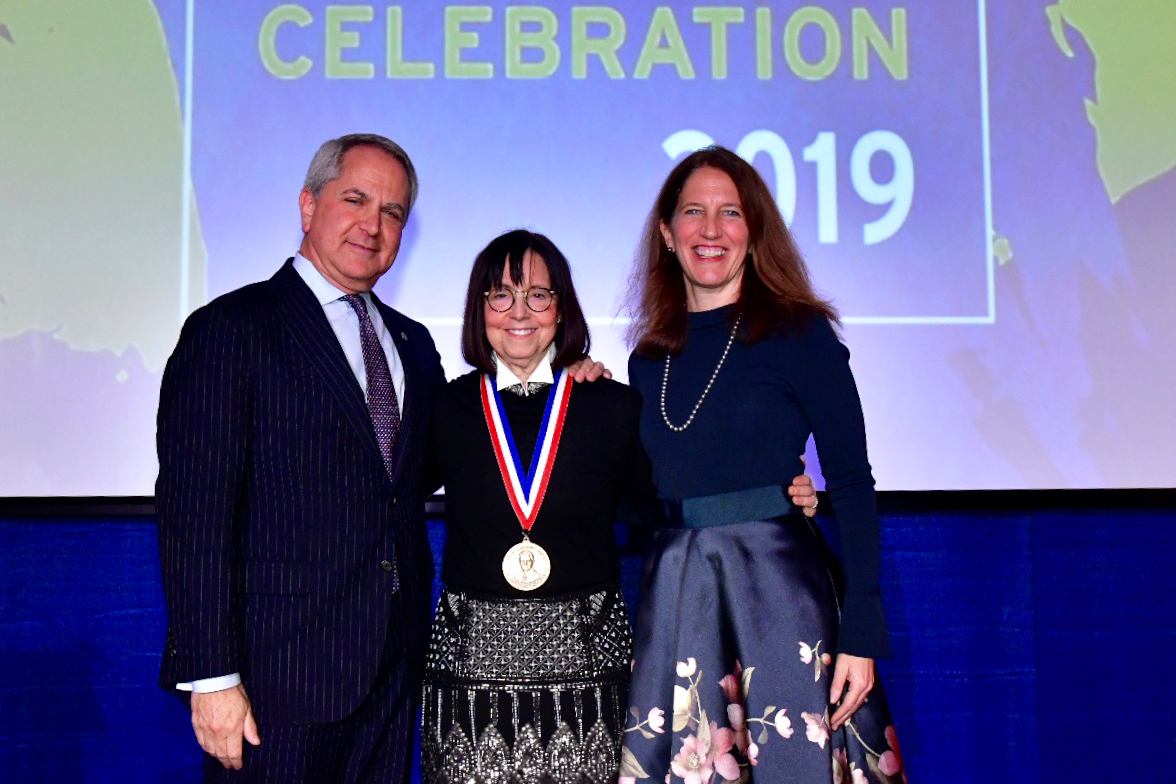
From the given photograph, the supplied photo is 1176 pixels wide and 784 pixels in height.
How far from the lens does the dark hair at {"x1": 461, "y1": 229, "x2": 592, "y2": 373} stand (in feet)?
6.42

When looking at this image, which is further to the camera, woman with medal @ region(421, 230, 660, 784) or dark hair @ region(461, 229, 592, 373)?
dark hair @ region(461, 229, 592, 373)

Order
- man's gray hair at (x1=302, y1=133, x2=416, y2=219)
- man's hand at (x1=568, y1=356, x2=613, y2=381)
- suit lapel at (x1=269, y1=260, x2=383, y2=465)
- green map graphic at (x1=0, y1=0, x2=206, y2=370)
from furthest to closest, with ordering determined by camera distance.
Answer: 1. green map graphic at (x1=0, y1=0, x2=206, y2=370)
2. man's gray hair at (x1=302, y1=133, x2=416, y2=219)
3. man's hand at (x1=568, y1=356, x2=613, y2=381)
4. suit lapel at (x1=269, y1=260, x2=383, y2=465)

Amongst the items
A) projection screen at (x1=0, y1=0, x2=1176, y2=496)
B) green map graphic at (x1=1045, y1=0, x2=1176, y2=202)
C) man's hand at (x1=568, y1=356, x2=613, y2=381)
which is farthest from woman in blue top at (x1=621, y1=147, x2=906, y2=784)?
green map graphic at (x1=1045, y1=0, x2=1176, y2=202)

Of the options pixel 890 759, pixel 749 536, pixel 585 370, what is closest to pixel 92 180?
pixel 585 370

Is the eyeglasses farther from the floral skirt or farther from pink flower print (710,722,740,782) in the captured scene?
pink flower print (710,722,740,782)

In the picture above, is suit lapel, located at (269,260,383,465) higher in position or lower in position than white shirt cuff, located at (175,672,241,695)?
higher

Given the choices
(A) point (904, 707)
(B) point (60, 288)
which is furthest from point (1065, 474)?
(B) point (60, 288)

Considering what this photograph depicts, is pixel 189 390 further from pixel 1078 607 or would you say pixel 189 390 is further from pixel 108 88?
pixel 1078 607

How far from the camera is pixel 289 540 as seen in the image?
71.1 inches

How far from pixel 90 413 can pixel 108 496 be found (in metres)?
0.21

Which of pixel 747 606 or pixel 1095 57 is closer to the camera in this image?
pixel 747 606

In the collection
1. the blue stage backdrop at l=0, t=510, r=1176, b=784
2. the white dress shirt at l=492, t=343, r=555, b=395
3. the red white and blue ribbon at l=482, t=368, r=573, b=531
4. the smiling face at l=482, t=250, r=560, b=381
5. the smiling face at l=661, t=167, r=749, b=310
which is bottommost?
the blue stage backdrop at l=0, t=510, r=1176, b=784

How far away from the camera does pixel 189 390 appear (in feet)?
5.80

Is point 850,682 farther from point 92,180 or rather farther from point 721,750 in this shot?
point 92,180
